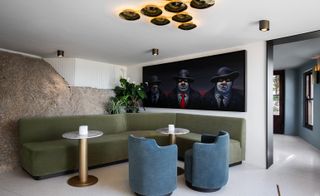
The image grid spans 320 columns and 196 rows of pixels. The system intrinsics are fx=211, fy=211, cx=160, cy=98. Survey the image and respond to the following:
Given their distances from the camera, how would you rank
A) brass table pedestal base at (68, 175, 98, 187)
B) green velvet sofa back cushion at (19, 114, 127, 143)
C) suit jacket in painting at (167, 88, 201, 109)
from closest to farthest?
brass table pedestal base at (68, 175, 98, 187) < green velvet sofa back cushion at (19, 114, 127, 143) < suit jacket in painting at (167, 88, 201, 109)

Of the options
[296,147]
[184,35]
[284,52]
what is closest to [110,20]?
[184,35]

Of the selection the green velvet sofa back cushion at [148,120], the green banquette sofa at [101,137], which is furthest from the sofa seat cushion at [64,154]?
the green velvet sofa back cushion at [148,120]

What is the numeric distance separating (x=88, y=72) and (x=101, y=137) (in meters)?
2.26

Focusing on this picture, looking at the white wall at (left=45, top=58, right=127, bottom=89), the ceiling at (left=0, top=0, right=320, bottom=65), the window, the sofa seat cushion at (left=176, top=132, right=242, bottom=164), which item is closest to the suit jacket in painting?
the sofa seat cushion at (left=176, top=132, right=242, bottom=164)

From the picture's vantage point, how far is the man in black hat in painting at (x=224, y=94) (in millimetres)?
4168

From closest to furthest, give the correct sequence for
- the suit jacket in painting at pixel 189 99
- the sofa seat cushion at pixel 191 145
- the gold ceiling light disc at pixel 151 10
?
the gold ceiling light disc at pixel 151 10, the sofa seat cushion at pixel 191 145, the suit jacket in painting at pixel 189 99

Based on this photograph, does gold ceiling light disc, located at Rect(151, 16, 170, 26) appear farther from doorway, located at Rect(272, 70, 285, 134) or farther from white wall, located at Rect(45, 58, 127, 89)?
doorway, located at Rect(272, 70, 285, 134)

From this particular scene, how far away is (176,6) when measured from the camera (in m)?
2.37

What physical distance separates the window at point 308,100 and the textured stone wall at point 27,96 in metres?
6.42

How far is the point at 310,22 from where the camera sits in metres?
2.91

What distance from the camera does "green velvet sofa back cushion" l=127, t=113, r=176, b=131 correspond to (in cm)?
510

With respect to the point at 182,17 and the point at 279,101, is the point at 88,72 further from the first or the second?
the point at 279,101

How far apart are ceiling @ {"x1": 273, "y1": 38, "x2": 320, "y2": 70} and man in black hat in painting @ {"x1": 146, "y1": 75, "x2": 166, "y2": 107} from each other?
2.89 m

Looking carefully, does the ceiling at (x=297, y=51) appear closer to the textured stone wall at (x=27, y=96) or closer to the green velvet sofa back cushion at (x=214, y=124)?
the green velvet sofa back cushion at (x=214, y=124)
